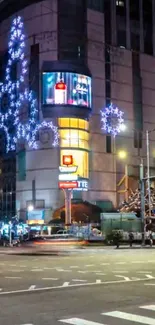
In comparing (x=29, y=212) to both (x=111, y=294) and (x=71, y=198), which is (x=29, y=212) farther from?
(x=111, y=294)

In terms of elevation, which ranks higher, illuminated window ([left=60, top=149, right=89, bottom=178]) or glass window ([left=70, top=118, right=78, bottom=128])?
glass window ([left=70, top=118, right=78, bottom=128])

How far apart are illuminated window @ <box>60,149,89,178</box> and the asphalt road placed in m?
48.1

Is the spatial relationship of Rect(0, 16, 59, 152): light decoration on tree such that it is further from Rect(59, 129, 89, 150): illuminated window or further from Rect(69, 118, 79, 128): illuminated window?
Rect(69, 118, 79, 128): illuminated window

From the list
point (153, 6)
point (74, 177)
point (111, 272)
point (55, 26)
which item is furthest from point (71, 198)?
point (111, 272)

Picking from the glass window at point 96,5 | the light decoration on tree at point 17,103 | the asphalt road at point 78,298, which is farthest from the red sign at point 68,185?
the asphalt road at point 78,298

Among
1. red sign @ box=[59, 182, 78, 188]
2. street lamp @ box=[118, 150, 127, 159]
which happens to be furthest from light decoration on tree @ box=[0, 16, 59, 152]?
street lamp @ box=[118, 150, 127, 159]

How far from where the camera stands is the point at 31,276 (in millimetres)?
18781

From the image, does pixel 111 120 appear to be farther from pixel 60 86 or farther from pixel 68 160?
pixel 68 160

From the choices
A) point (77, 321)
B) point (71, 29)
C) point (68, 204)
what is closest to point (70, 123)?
point (68, 204)

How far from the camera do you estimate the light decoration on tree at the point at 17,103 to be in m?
68.4

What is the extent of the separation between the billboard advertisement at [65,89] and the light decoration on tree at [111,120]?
4.26 metres

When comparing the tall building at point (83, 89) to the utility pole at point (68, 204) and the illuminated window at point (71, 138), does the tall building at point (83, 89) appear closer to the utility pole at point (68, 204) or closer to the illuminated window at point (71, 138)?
the illuminated window at point (71, 138)

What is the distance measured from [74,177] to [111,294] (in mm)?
51713

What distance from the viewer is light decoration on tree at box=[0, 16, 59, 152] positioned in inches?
2692
